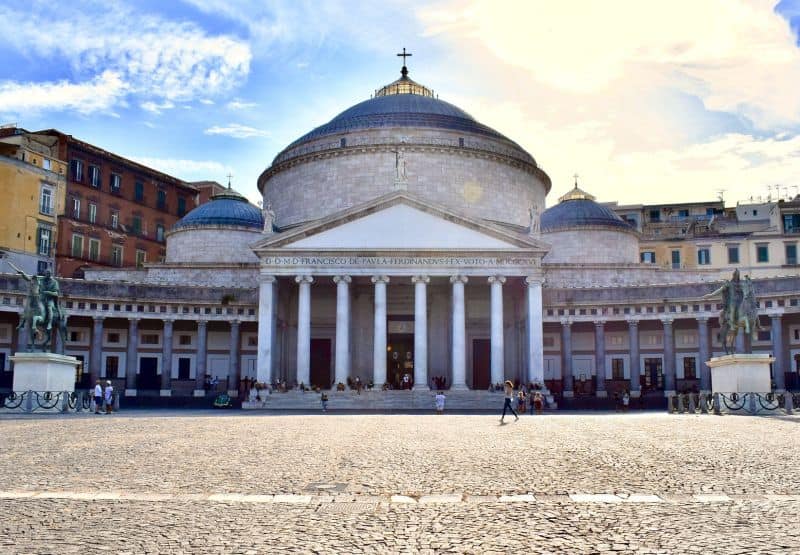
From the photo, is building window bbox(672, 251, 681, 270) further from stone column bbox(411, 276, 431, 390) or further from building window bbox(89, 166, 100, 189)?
building window bbox(89, 166, 100, 189)

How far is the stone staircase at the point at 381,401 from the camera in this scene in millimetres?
49750

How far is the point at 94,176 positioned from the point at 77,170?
87.0 inches

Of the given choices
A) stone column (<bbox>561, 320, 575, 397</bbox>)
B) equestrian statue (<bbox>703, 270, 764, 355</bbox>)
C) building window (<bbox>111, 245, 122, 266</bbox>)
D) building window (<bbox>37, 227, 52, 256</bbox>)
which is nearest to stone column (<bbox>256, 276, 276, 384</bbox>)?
stone column (<bbox>561, 320, 575, 397</bbox>)

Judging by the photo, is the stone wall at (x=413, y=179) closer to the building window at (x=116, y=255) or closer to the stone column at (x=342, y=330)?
the stone column at (x=342, y=330)

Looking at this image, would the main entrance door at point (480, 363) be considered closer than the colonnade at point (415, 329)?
No

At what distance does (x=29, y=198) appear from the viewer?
69.4 m

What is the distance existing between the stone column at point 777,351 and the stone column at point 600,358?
34.6ft

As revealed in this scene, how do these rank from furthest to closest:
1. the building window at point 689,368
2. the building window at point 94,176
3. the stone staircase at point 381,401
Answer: the building window at point 94,176 < the building window at point 689,368 < the stone staircase at point 381,401

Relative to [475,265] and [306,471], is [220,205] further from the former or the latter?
[306,471]

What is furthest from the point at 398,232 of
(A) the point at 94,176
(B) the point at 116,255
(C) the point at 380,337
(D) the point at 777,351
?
(A) the point at 94,176

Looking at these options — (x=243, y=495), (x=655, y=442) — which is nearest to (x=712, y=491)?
(x=243, y=495)

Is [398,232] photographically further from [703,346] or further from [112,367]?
[112,367]

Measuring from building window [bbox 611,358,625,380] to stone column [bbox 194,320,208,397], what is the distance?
28529mm

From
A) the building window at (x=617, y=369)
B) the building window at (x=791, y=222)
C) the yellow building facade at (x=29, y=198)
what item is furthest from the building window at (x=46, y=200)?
the building window at (x=791, y=222)
